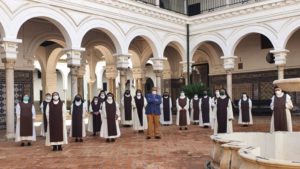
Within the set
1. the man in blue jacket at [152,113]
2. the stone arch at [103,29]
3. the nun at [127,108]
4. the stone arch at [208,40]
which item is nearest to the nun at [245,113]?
the stone arch at [208,40]

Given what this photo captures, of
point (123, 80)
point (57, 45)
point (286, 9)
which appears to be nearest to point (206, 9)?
point (286, 9)

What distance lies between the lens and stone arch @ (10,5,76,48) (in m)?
10.8

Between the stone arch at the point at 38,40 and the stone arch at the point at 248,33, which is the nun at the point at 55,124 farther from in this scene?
the stone arch at the point at 248,33

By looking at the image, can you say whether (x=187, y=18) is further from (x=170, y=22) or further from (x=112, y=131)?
(x=112, y=131)

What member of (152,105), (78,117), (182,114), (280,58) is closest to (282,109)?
(152,105)

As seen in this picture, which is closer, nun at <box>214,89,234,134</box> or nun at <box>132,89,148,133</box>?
nun at <box>214,89,234,134</box>

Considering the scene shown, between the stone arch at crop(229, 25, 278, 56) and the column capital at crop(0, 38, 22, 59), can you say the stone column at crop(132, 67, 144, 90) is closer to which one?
the stone arch at crop(229, 25, 278, 56)

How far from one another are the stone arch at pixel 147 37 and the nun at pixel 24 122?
5.69m

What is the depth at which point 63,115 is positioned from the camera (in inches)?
349

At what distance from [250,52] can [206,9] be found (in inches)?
135

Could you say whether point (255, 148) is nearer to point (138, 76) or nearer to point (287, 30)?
point (287, 30)

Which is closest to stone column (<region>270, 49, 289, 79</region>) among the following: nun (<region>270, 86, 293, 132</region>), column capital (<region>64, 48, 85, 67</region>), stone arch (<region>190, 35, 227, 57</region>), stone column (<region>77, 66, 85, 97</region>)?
stone arch (<region>190, 35, 227, 57</region>)

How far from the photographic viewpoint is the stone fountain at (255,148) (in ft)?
12.6

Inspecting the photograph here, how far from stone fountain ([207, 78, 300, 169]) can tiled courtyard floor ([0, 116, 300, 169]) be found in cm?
102
